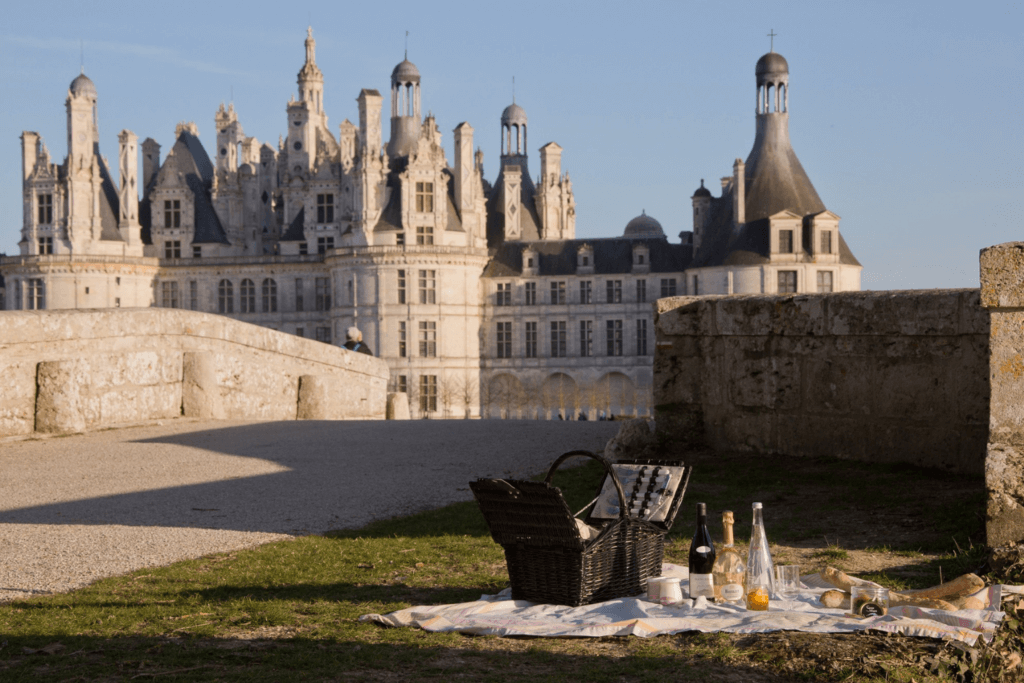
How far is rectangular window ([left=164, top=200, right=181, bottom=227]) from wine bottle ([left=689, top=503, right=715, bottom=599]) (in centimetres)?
5772

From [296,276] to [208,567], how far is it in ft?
173

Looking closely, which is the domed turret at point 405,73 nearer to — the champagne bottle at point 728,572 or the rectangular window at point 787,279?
the rectangular window at point 787,279

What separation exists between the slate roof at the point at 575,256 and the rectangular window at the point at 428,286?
3.75 metres

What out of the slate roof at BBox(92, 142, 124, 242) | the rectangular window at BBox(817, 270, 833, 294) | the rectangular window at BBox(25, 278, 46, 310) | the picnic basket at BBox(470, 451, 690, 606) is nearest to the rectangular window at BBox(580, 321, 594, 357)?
the rectangular window at BBox(817, 270, 833, 294)

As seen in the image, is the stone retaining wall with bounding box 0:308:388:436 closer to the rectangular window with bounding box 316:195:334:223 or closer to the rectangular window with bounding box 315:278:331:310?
the rectangular window with bounding box 315:278:331:310

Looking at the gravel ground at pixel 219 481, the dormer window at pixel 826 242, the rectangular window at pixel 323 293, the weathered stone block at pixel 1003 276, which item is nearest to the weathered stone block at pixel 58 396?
the gravel ground at pixel 219 481

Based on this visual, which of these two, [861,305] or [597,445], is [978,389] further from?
[597,445]

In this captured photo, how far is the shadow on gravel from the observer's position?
849 cm

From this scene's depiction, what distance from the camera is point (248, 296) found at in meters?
58.9

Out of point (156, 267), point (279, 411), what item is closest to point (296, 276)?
point (156, 267)

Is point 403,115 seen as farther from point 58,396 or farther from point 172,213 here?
point 58,396

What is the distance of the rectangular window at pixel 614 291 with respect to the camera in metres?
56.0

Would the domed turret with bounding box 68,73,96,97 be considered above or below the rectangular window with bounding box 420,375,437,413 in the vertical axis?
above

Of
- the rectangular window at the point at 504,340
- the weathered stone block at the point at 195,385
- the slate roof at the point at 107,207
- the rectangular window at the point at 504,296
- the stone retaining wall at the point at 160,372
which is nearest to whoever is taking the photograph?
the stone retaining wall at the point at 160,372
